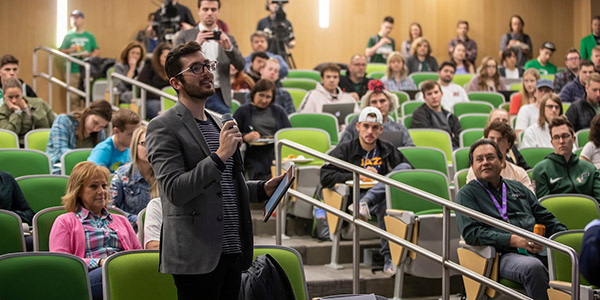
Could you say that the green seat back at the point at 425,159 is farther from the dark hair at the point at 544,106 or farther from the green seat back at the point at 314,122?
the dark hair at the point at 544,106

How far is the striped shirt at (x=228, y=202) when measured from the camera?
2371mm

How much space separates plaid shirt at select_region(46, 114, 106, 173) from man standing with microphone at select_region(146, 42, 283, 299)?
3.36m

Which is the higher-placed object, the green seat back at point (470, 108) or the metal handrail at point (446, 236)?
the green seat back at point (470, 108)

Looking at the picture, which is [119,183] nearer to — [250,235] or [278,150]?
[278,150]

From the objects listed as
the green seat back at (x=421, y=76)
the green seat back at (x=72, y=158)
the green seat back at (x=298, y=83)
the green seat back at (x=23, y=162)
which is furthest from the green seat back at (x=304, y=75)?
the green seat back at (x=23, y=162)

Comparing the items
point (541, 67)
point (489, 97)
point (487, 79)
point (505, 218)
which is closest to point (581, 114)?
point (489, 97)

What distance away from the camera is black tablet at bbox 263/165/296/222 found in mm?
2459

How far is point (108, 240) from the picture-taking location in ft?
11.7

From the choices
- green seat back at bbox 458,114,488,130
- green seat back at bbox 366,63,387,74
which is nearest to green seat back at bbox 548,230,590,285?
green seat back at bbox 458,114,488,130

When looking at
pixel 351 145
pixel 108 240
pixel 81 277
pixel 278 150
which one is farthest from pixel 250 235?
pixel 351 145

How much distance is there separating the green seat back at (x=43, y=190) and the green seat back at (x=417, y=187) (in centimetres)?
191

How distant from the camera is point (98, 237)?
3539mm

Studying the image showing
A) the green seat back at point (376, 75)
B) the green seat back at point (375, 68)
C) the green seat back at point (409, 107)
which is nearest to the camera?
the green seat back at point (409, 107)

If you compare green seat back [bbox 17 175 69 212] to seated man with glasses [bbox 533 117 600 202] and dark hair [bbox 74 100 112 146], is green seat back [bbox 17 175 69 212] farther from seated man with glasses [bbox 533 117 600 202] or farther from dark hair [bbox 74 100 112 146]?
seated man with glasses [bbox 533 117 600 202]
